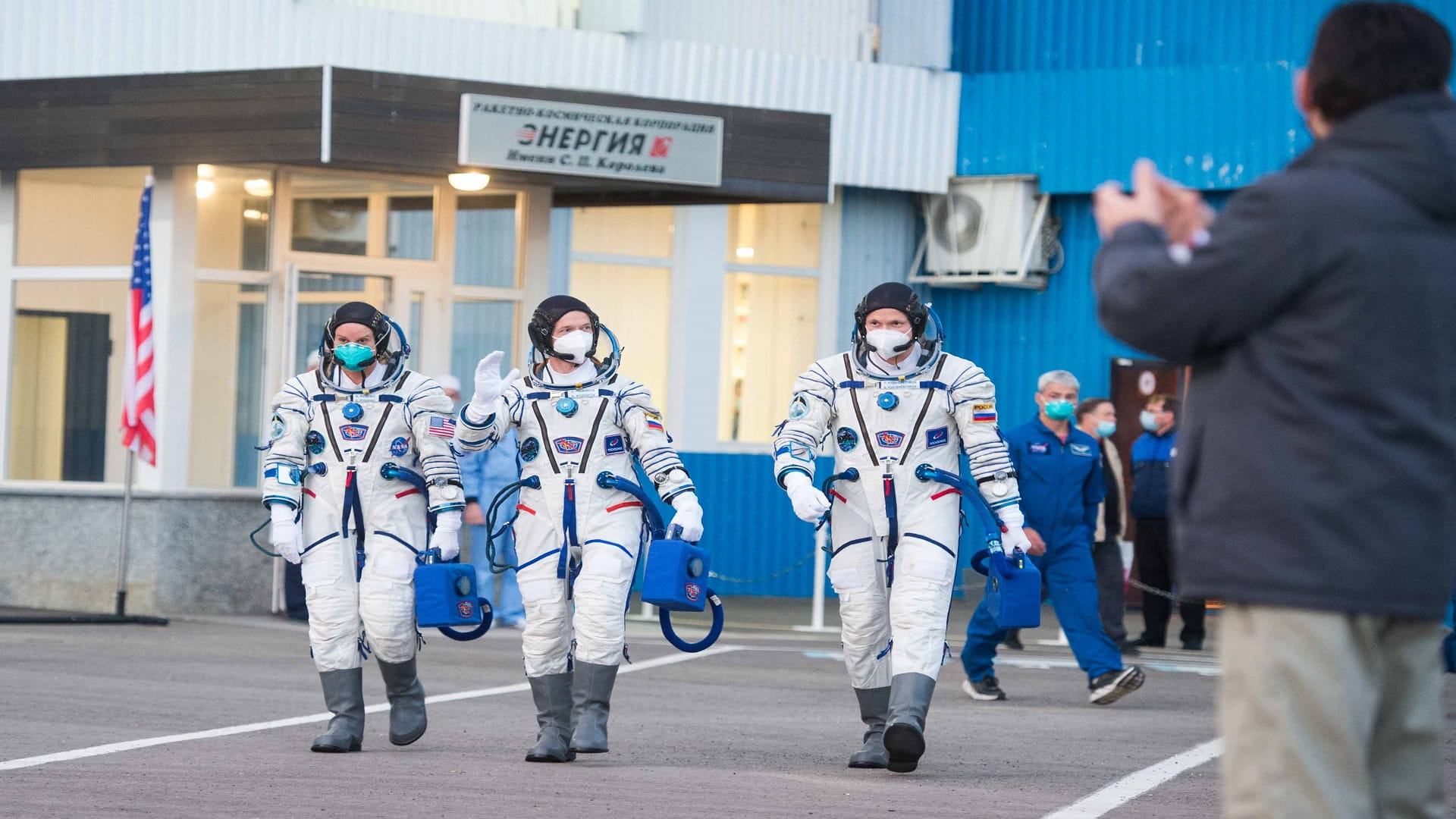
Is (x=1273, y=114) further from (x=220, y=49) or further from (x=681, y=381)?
(x=220, y=49)

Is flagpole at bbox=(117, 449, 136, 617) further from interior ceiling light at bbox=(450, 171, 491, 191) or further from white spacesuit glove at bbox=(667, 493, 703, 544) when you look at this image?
white spacesuit glove at bbox=(667, 493, 703, 544)

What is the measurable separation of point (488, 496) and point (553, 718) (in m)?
6.95

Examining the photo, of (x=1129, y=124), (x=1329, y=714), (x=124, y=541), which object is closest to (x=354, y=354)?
(x=1329, y=714)

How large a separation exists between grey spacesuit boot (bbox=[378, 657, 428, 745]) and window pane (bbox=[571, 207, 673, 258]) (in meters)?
11.4

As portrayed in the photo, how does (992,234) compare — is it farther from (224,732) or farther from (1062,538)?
(224,732)


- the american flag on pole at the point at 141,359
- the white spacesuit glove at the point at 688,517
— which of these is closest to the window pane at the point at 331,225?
the american flag on pole at the point at 141,359

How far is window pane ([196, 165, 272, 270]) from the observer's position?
16.1 m

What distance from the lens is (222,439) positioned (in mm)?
16297

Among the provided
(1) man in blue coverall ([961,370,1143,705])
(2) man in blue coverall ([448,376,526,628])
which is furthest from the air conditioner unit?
(1) man in blue coverall ([961,370,1143,705])

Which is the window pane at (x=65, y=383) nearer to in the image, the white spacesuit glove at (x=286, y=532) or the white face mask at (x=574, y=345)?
the white spacesuit glove at (x=286, y=532)

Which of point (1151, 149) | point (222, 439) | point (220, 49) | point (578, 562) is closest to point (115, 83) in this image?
point (220, 49)

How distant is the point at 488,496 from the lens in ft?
49.9

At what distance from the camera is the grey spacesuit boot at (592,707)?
8.43 m

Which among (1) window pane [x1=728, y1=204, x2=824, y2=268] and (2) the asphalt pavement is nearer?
(2) the asphalt pavement
